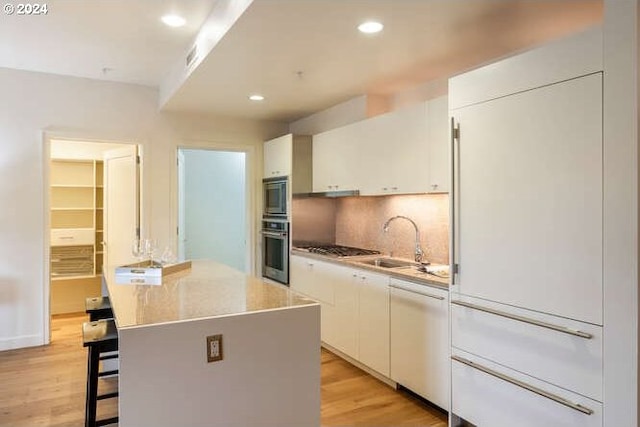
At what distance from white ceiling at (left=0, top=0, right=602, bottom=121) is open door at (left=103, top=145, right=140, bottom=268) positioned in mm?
975

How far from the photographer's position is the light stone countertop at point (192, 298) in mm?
1965

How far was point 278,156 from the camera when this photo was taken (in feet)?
16.3

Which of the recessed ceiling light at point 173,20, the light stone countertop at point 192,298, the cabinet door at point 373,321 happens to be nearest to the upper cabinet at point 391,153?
the cabinet door at point 373,321

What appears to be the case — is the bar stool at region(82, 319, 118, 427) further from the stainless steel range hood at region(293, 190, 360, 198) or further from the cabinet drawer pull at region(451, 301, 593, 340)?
the stainless steel range hood at region(293, 190, 360, 198)

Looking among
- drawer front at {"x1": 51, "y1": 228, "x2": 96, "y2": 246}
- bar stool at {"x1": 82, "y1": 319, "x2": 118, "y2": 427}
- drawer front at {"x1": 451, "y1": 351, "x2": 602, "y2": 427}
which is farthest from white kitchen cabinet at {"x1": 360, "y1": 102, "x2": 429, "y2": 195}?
drawer front at {"x1": 51, "y1": 228, "x2": 96, "y2": 246}

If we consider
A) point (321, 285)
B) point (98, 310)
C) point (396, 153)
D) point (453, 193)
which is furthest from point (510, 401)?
point (98, 310)

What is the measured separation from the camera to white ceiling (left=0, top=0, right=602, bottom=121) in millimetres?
2383

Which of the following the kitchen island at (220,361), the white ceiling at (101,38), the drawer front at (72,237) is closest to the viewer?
the kitchen island at (220,361)

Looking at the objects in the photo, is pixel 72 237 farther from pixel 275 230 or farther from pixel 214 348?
pixel 214 348

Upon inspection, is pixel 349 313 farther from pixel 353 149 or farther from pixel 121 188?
pixel 121 188

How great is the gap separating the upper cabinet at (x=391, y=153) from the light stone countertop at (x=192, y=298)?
4.48ft

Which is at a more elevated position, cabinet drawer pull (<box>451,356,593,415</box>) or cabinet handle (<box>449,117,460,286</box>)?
cabinet handle (<box>449,117,460,286</box>)

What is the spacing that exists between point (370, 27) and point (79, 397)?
3.20 metres

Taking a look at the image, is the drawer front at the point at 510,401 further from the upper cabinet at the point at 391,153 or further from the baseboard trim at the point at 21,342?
A: the baseboard trim at the point at 21,342
